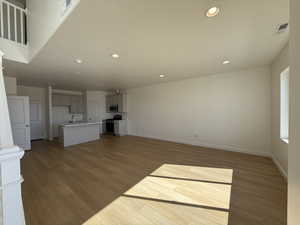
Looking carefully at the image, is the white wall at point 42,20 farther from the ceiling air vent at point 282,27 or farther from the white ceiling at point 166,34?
the ceiling air vent at point 282,27

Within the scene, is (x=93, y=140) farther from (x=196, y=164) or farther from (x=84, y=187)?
(x=196, y=164)

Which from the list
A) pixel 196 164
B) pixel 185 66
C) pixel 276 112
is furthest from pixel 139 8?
pixel 276 112

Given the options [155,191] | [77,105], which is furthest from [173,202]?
[77,105]

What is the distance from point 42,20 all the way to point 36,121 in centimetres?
537

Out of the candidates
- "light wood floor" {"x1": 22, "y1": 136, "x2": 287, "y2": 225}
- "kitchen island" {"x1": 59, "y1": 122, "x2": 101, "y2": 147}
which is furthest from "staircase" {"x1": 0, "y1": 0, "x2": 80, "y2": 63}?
"kitchen island" {"x1": 59, "y1": 122, "x2": 101, "y2": 147}

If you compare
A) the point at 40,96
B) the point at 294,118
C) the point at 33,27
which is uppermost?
the point at 33,27

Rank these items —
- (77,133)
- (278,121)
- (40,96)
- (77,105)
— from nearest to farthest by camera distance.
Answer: (278,121) < (77,133) < (40,96) < (77,105)

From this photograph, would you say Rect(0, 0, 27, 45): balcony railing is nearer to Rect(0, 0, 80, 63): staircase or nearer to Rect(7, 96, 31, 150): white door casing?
Rect(0, 0, 80, 63): staircase

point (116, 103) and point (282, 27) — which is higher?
point (282, 27)

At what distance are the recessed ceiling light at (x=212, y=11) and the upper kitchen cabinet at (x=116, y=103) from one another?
6.00m

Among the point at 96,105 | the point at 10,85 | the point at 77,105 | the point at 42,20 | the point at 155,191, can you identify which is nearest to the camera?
the point at 155,191

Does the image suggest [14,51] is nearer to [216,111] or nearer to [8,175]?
[8,175]

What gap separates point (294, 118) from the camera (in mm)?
790

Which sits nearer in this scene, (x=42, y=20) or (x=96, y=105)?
(x=42, y=20)
